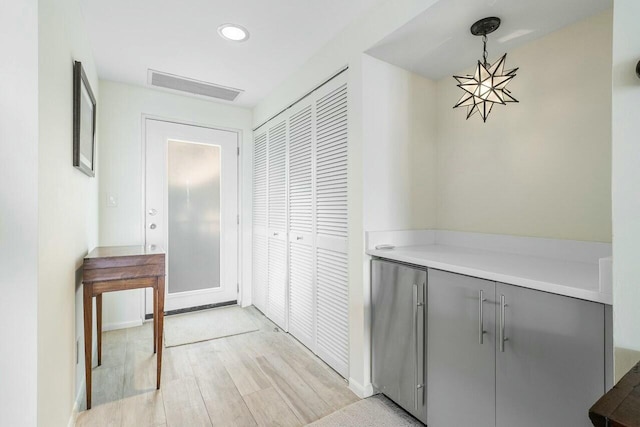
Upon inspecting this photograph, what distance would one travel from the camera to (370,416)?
1.71 m

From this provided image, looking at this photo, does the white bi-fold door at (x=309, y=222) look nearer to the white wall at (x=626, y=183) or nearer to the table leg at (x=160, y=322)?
the table leg at (x=160, y=322)

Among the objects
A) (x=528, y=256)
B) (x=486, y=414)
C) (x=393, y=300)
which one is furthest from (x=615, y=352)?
(x=393, y=300)

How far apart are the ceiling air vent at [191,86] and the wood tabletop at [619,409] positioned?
3299 millimetres

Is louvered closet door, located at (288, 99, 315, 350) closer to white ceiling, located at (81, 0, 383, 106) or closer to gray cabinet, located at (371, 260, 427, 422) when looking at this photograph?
white ceiling, located at (81, 0, 383, 106)

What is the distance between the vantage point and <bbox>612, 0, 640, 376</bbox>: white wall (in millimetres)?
906

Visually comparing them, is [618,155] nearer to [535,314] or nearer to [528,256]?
[535,314]

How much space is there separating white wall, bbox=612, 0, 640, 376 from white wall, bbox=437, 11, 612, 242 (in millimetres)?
706

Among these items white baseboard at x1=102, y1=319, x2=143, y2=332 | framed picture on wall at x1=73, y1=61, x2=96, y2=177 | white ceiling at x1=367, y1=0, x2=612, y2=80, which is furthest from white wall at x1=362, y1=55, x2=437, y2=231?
white baseboard at x1=102, y1=319, x2=143, y2=332

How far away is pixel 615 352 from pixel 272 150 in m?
2.84

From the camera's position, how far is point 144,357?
242cm

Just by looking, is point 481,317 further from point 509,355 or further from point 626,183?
point 626,183

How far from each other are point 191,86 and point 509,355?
130 inches

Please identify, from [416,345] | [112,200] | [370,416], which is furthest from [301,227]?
[112,200]

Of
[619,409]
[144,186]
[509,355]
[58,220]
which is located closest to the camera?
[619,409]
